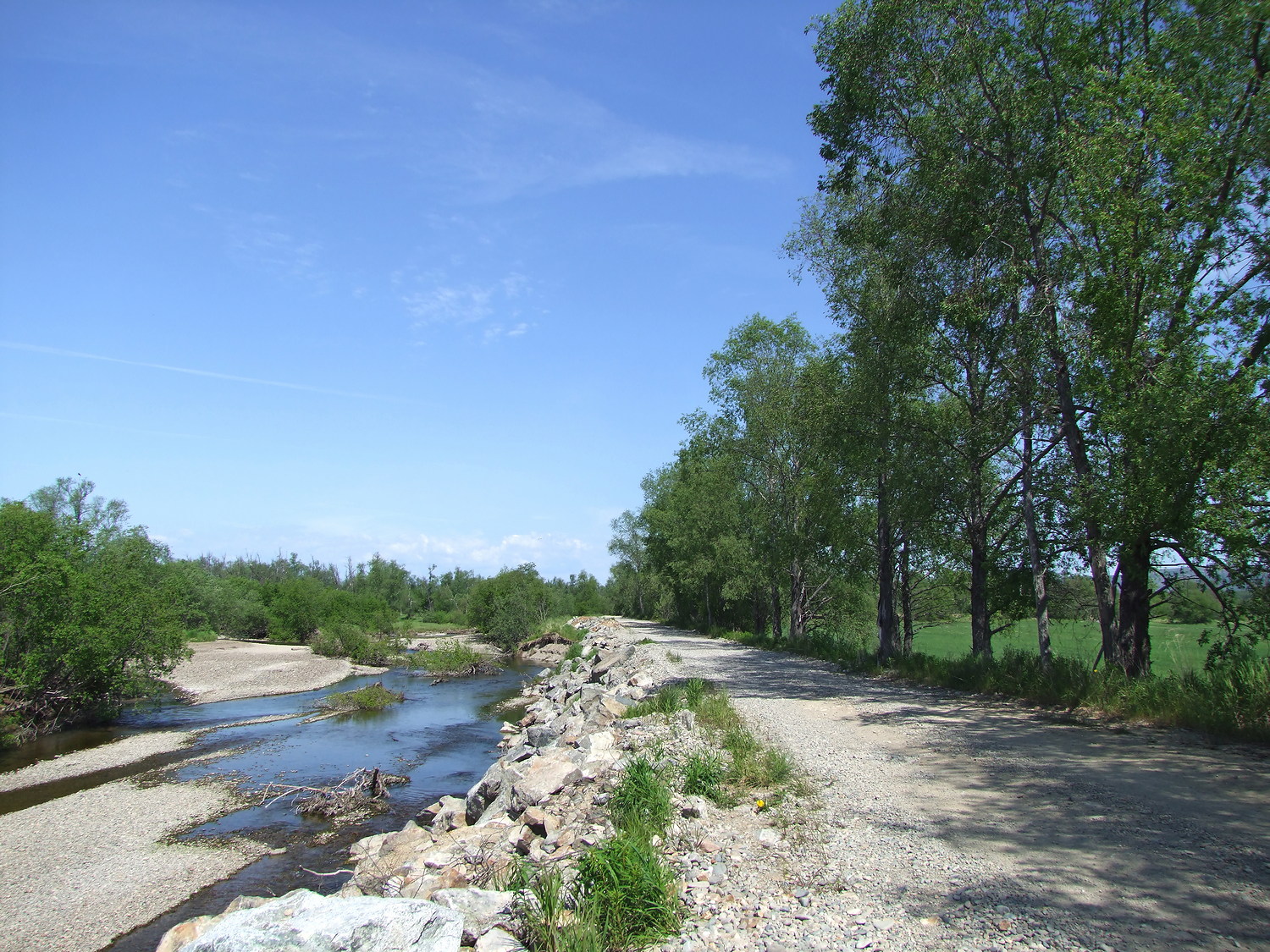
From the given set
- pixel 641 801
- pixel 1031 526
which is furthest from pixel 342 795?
pixel 1031 526

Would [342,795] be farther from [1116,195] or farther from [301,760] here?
[1116,195]

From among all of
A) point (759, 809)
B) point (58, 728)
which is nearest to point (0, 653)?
point (58, 728)

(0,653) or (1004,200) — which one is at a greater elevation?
(1004,200)

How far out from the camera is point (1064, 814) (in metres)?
6.25

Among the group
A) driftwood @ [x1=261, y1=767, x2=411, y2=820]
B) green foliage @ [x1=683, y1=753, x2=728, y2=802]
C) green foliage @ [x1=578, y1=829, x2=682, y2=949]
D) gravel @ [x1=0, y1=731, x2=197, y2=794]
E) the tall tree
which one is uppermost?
the tall tree

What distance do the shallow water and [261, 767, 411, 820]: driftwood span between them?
0.19 metres

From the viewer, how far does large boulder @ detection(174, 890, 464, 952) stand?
4969mm

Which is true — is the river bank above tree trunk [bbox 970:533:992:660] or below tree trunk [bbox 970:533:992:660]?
below

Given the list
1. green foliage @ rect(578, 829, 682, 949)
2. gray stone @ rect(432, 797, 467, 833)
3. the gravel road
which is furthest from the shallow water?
the gravel road

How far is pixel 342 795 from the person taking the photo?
47.0 ft

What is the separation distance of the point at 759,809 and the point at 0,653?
24963 millimetres

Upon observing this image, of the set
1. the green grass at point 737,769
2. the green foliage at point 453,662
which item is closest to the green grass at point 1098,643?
the green grass at point 737,769

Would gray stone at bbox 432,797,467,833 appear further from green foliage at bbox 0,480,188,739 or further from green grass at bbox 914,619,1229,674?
green foliage at bbox 0,480,188,739

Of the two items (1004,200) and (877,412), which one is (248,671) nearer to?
(877,412)
